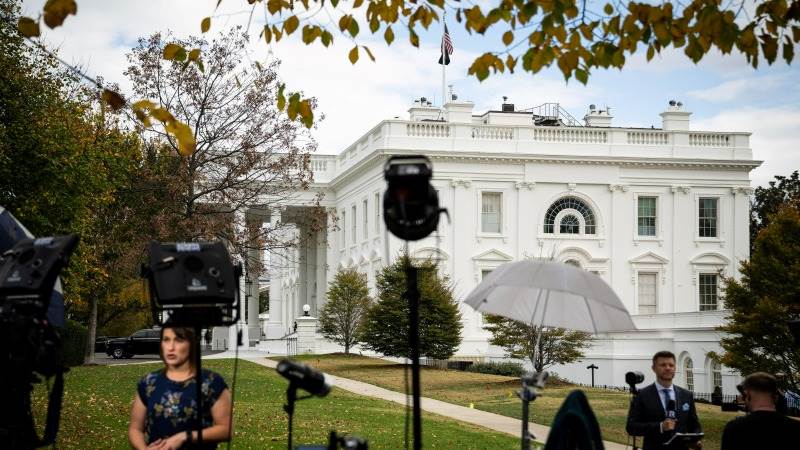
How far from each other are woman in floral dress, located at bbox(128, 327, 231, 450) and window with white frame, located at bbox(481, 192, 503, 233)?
4546cm

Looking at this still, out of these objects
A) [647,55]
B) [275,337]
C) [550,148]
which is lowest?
[275,337]

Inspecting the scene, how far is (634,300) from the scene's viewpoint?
52.7m

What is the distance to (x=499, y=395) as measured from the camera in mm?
28484

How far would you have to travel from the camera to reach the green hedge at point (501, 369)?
38875 millimetres

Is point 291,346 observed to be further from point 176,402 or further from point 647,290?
point 176,402

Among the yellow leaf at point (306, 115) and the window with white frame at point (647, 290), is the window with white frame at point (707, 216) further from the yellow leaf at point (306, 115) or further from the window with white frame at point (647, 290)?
the yellow leaf at point (306, 115)

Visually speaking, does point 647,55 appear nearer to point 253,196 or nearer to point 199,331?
point 199,331

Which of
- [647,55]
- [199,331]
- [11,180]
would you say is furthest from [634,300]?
[199,331]

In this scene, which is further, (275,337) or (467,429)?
(275,337)

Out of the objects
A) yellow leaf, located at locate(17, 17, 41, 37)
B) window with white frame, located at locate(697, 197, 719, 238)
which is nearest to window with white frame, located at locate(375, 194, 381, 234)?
window with white frame, located at locate(697, 197, 719, 238)

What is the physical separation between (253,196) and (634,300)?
24866 millimetres

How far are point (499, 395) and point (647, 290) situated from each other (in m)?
26.3

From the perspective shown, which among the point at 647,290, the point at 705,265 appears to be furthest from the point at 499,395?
the point at 705,265

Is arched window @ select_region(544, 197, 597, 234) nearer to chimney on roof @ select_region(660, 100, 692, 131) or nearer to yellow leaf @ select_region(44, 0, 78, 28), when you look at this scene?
chimney on roof @ select_region(660, 100, 692, 131)
